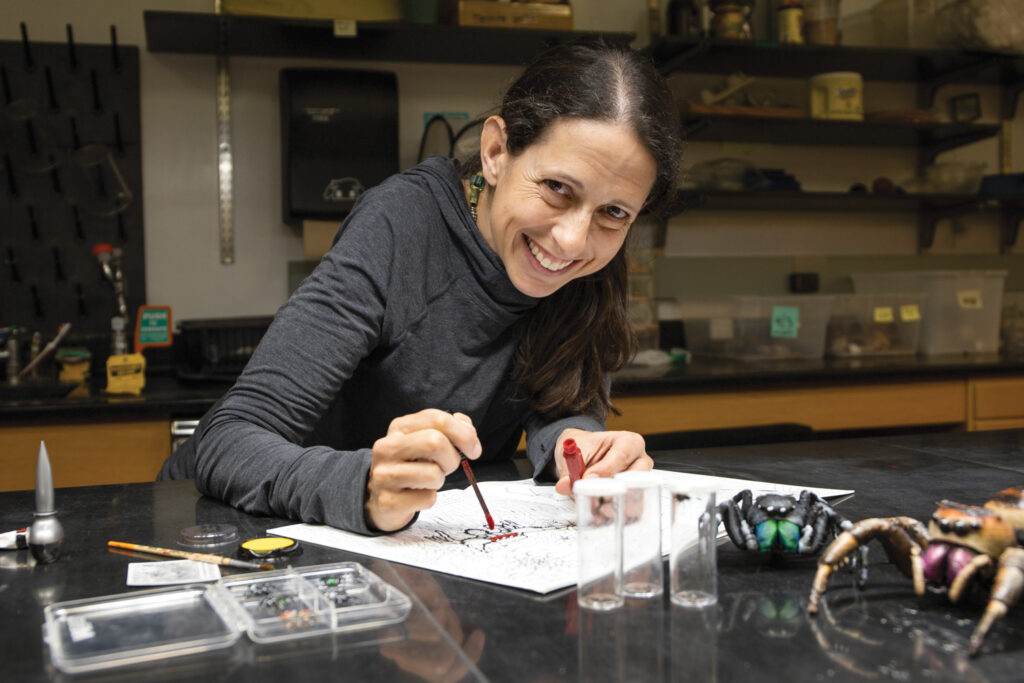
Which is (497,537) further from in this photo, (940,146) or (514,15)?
(940,146)

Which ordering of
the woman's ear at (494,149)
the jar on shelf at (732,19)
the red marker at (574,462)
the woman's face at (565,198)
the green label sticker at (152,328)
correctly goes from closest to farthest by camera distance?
the red marker at (574,462) < the woman's face at (565,198) < the woman's ear at (494,149) < the green label sticker at (152,328) < the jar on shelf at (732,19)

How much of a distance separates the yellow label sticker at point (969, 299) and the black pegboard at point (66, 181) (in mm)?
2790

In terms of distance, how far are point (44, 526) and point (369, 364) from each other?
53 cm

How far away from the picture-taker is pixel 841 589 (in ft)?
2.30

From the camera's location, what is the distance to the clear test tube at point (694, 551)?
2.23 feet

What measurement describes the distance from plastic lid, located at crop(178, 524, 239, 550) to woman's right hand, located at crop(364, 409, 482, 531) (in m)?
0.13

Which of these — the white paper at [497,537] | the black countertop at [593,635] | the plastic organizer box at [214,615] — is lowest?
the white paper at [497,537]

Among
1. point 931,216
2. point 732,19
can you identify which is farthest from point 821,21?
point 931,216

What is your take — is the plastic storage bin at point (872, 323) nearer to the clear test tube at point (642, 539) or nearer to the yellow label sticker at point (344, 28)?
the yellow label sticker at point (344, 28)

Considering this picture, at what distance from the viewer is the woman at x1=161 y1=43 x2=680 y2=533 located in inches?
36.8

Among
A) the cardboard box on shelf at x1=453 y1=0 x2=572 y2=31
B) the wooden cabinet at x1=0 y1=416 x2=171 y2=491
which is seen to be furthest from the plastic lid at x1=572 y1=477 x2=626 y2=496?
the cardboard box on shelf at x1=453 y1=0 x2=572 y2=31

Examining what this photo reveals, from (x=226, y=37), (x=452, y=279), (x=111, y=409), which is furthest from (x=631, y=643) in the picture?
(x=226, y=37)

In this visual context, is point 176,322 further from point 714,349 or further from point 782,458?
point 782,458

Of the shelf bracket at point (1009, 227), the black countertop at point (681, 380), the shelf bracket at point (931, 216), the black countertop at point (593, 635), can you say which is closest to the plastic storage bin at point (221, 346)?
the black countertop at point (681, 380)
